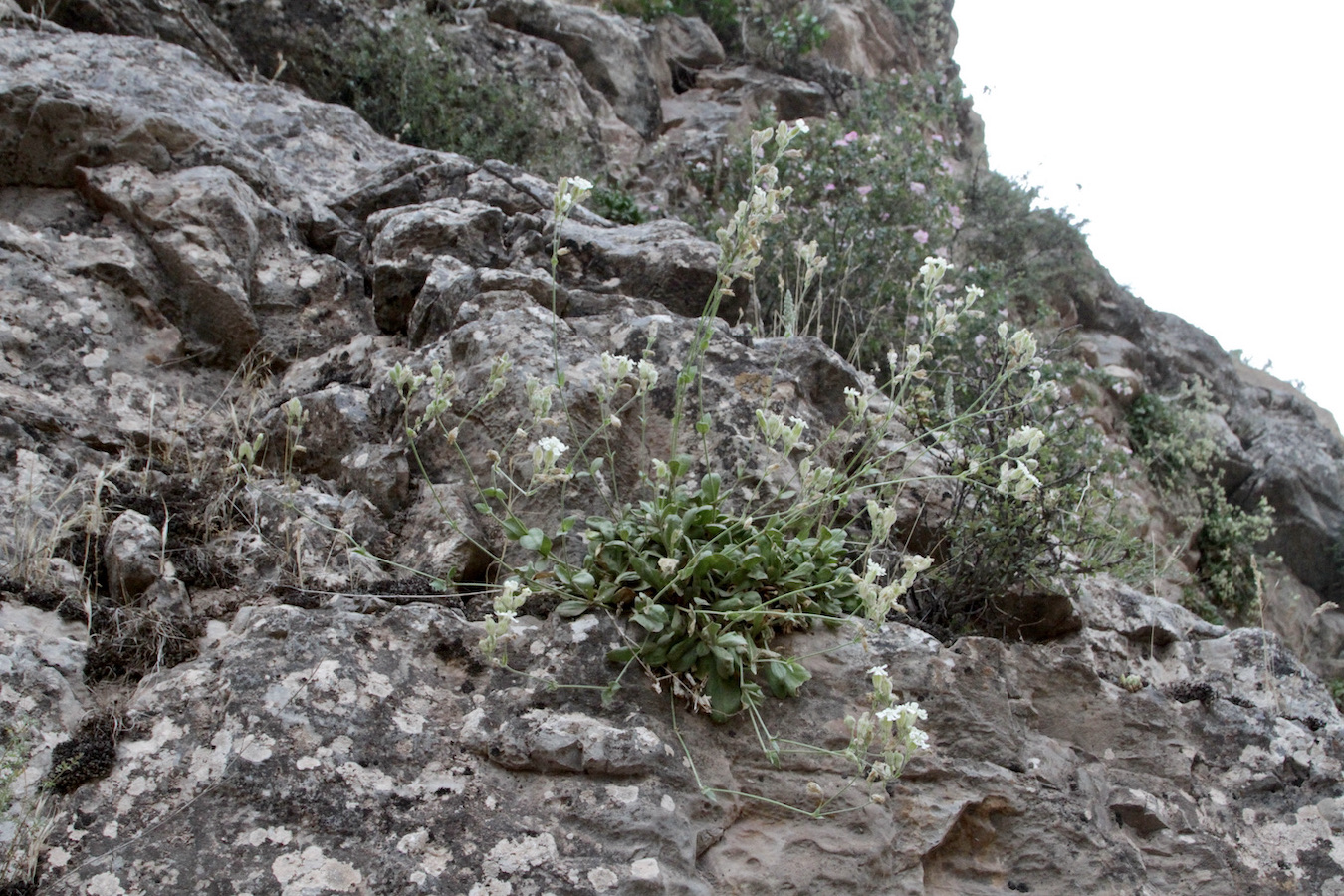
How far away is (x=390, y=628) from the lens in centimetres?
280

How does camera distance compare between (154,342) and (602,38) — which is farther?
(602,38)

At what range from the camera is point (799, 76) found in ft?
36.6

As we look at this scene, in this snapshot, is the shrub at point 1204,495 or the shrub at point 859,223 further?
the shrub at point 1204,495

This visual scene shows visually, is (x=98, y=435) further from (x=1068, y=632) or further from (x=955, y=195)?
(x=955, y=195)

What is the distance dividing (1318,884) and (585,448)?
2777mm

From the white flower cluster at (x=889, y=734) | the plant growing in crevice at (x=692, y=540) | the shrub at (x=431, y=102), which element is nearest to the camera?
the white flower cluster at (x=889, y=734)

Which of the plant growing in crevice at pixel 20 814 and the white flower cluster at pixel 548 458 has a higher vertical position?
the white flower cluster at pixel 548 458

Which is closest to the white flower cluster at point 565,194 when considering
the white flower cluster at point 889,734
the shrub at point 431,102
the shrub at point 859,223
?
the white flower cluster at point 889,734

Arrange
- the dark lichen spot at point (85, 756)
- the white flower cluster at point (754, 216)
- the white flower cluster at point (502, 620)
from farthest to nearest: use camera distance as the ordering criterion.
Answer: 1. the white flower cluster at point (754, 216)
2. the white flower cluster at point (502, 620)
3. the dark lichen spot at point (85, 756)

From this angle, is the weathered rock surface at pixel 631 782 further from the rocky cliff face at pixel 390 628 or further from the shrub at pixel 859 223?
the shrub at pixel 859 223

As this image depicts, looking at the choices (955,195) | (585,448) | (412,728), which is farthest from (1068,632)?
(955,195)

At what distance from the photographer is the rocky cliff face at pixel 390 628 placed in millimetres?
2338

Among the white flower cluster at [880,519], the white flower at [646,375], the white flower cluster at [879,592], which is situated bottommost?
the white flower cluster at [879,592]

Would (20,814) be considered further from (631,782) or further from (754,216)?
(754,216)
